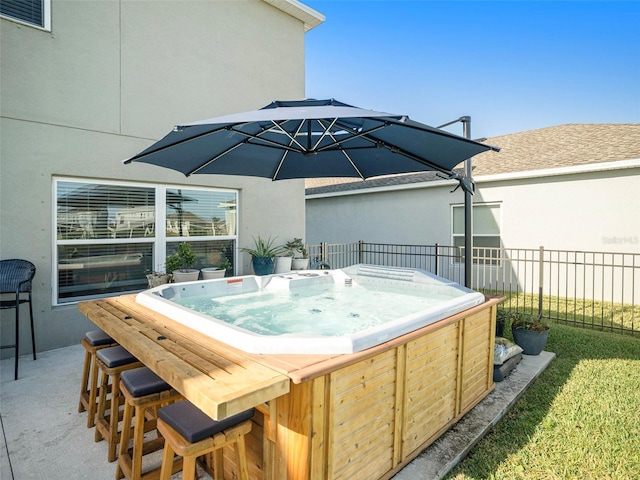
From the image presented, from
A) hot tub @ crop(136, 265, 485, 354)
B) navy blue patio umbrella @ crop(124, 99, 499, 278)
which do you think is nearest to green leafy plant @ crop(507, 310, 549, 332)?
hot tub @ crop(136, 265, 485, 354)

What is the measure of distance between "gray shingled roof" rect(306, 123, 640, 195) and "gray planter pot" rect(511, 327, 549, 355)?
16.5 ft

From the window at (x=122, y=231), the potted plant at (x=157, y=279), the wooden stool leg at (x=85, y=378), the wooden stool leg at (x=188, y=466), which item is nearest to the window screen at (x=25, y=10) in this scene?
the window at (x=122, y=231)

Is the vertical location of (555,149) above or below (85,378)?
above

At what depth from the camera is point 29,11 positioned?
4.49 meters

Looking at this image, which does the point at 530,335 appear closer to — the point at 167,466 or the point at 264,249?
the point at 167,466

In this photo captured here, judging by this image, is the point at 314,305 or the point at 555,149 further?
the point at 555,149

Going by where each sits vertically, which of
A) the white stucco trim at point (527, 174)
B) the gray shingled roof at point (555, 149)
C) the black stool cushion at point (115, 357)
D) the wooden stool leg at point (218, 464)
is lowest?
the wooden stool leg at point (218, 464)

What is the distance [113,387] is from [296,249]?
5.05 meters

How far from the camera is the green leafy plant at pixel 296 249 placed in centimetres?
734

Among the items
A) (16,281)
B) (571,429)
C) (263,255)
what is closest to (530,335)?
(571,429)

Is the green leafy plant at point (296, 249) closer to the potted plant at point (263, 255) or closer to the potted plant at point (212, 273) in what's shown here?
the potted plant at point (263, 255)

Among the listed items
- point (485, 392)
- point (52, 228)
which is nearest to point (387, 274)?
point (485, 392)

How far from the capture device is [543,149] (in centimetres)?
911

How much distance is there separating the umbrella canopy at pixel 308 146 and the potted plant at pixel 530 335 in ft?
6.69
